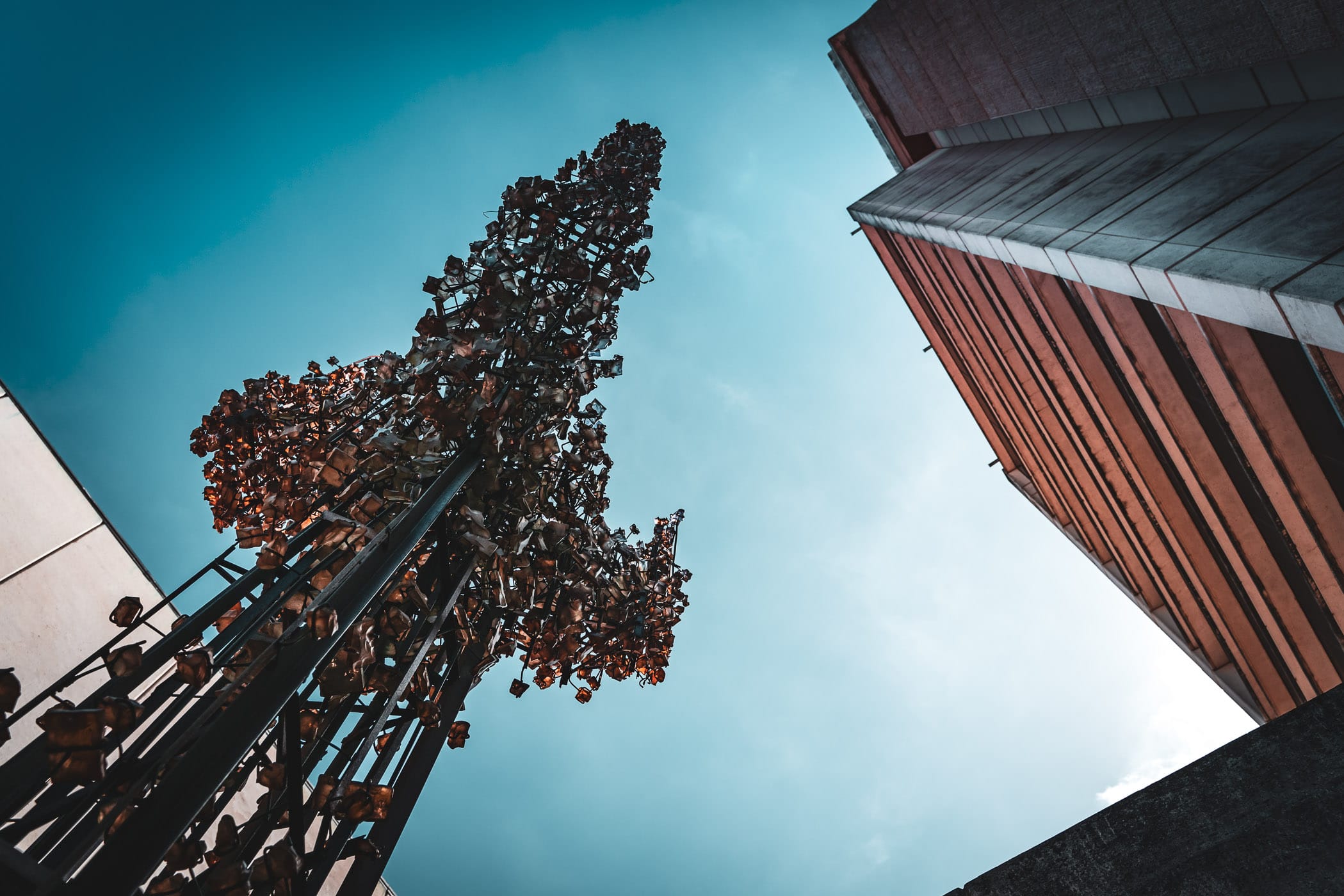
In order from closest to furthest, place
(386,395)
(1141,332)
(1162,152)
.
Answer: (386,395) < (1162,152) < (1141,332)

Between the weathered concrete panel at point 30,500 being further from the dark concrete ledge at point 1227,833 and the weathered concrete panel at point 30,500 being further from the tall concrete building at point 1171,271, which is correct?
the tall concrete building at point 1171,271

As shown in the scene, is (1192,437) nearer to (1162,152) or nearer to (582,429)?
(1162,152)

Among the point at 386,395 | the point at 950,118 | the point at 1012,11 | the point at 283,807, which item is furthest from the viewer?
the point at 950,118

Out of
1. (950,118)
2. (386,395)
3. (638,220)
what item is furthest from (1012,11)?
(386,395)

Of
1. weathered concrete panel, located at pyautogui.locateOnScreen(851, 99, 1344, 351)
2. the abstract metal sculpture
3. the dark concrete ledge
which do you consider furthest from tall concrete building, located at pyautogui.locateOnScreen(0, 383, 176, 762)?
weathered concrete panel, located at pyautogui.locateOnScreen(851, 99, 1344, 351)

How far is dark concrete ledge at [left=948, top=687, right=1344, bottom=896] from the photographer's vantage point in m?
2.71

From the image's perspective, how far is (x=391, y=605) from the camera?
2244 mm

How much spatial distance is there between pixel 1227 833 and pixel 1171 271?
13.8 feet

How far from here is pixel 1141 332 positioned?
26.0 ft

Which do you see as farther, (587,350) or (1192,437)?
(1192,437)

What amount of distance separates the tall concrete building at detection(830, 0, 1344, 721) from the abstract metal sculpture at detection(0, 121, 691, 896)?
4.64 m

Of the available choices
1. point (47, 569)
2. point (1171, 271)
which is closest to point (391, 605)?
point (47, 569)

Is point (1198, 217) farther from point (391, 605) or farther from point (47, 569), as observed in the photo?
point (47, 569)

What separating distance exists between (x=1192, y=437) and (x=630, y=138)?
864 cm
